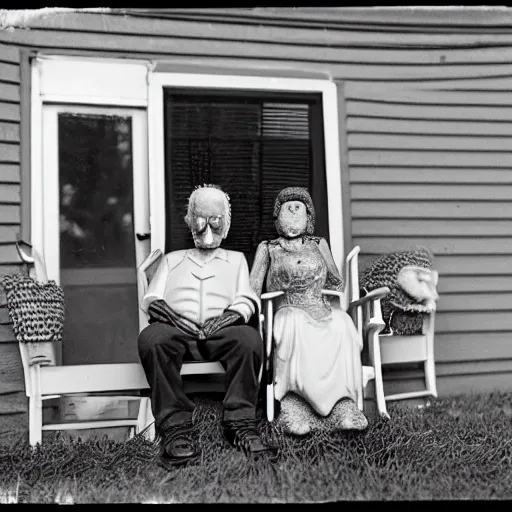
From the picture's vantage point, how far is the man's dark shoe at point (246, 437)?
3504 mm

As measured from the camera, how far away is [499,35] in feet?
16.4

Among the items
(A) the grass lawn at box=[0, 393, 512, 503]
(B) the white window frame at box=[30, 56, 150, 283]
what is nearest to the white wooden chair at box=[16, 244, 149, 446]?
(A) the grass lawn at box=[0, 393, 512, 503]

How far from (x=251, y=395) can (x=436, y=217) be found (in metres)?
1.99

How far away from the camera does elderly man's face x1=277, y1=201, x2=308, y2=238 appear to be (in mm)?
4203

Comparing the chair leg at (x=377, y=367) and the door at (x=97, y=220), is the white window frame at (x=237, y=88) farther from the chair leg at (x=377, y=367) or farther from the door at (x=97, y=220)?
the chair leg at (x=377, y=367)

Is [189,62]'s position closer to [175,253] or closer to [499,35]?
[175,253]

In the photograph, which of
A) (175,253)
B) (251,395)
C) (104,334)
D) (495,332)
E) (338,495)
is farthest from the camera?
(495,332)

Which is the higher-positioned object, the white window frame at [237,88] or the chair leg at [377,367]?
the white window frame at [237,88]

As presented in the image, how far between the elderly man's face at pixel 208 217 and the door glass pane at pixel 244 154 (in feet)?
1.64

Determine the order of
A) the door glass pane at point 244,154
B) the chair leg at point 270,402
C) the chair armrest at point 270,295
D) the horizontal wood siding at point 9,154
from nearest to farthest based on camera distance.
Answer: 1. the chair leg at point 270,402
2. the chair armrest at point 270,295
3. the horizontal wood siding at point 9,154
4. the door glass pane at point 244,154

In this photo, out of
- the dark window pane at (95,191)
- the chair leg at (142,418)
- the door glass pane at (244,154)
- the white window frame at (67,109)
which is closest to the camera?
the chair leg at (142,418)

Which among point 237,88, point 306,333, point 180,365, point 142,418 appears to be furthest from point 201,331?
point 237,88

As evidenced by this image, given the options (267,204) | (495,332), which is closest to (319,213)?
(267,204)

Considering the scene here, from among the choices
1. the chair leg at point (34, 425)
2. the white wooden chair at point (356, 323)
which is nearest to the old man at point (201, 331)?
the white wooden chair at point (356, 323)
